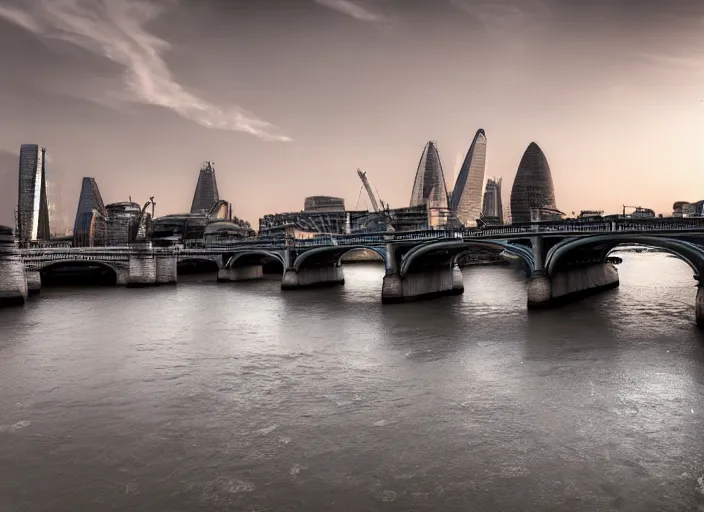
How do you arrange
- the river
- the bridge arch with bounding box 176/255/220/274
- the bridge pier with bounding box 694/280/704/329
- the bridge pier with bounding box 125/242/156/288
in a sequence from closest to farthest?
the river < the bridge pier with bounding box 694/280/704/329 < the bridge pier with bounding box 125/242/156/288 < the bridge arch with bounding box 176/255/220/274

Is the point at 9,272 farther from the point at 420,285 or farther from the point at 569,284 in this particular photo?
the point at 569,284

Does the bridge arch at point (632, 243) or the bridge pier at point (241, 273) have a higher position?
the bridge arch at point (632, 243)

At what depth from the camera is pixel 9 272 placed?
56.1m

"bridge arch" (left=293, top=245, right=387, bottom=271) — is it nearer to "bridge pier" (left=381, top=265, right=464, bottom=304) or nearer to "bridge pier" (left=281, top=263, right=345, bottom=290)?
"bridge pier" (left=281, top=263, right=345, bottom=290)

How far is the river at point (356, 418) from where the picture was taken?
13180 mm

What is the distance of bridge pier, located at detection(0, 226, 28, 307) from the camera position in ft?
180

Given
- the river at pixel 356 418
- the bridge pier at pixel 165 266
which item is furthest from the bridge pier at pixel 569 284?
the bridge pier at pixel 165 266

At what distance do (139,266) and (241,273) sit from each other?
2110 cm

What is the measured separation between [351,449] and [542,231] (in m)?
36.7

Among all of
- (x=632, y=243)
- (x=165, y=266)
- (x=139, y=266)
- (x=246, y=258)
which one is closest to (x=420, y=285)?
(x=632, y=243)

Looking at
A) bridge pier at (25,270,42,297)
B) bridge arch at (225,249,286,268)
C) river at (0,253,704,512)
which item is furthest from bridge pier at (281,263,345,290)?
bridge pier at (25,270,42,297)

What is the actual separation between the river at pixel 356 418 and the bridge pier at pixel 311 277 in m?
35.0

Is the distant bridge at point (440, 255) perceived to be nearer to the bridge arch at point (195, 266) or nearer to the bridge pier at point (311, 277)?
the bridge pier at point (311, 277)

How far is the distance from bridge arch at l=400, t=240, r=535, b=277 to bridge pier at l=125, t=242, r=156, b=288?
5013 cm
